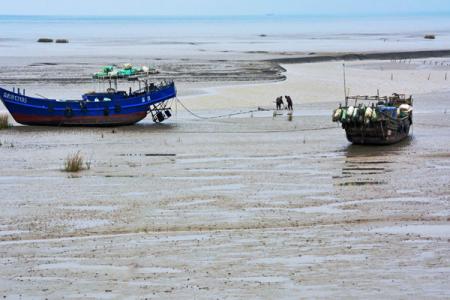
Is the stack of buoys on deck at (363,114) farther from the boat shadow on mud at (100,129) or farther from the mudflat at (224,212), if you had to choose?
the boat shadow on mud at (100,129)

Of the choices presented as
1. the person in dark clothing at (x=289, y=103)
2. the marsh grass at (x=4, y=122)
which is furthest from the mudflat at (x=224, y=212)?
the person in dark clothing at (x=289, y=103)

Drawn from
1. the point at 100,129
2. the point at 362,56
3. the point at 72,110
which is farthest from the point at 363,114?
the point at 362,56

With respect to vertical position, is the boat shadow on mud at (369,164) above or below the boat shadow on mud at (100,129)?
above

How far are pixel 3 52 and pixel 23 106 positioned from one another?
172 feet

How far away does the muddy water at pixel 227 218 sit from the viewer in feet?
41.4

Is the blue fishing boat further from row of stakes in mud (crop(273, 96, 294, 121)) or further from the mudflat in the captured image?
row of stakes in mud (crop(273, 96, 294, 121))

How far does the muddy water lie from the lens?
1262 centimetres

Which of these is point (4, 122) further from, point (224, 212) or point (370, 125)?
point (224, 212)

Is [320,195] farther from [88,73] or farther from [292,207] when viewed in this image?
[88,73]

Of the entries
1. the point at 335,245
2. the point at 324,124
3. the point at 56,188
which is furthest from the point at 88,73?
the point at 335,245

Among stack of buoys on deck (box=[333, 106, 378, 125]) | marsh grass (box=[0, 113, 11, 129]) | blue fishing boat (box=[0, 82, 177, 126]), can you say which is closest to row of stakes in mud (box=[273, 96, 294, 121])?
blue fishing boat (box=[0, 82, 177, 126])

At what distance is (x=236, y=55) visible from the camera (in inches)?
3029

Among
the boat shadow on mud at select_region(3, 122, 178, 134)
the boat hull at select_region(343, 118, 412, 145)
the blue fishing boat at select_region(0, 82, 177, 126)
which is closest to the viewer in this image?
the boat hull at select_region(343, 118, 412, 145)

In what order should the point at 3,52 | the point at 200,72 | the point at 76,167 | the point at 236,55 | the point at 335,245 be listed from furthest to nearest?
the point at 3,52 < the point at 236,55 < the point at 200,72 < the point at 76,167 < the point at 335,245
